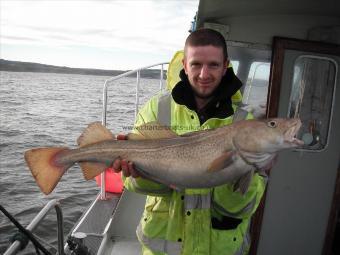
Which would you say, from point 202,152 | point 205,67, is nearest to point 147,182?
point 202,152

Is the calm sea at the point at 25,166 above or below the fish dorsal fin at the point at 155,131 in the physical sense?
below

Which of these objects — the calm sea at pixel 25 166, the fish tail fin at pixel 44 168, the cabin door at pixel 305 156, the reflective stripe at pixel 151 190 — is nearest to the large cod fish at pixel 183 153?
the fish tail fin at pixel 44 168

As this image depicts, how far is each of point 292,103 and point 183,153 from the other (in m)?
2.92

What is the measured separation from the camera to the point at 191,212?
3.09 meters

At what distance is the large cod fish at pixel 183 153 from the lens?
109 inches

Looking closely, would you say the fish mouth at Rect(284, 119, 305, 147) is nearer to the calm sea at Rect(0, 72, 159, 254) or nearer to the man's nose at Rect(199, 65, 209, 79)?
the man's nose at Rect(199, 65, 209, 79)

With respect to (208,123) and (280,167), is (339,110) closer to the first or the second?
(280,167)

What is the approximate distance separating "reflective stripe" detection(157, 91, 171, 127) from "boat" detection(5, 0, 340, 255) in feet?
7.05

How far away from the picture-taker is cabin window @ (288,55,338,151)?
5.30 m

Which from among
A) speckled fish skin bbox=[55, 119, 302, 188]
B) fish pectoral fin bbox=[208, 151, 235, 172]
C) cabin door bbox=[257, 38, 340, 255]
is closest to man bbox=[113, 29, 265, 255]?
speckled fish skin bbox=[55, 119, 302, 188]

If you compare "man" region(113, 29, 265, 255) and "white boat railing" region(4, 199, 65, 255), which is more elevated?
"man" region(113, 29, 265, 255)

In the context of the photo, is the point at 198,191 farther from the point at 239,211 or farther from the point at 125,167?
the point at 125,167

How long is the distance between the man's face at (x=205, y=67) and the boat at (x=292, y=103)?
2087mm

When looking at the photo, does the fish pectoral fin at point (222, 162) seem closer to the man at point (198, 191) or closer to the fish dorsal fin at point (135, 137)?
the man at point (198, 191)
